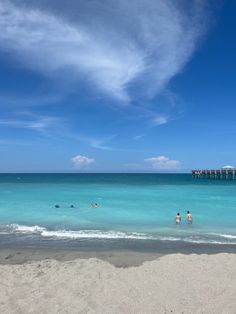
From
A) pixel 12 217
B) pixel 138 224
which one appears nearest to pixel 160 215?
pixel 138 224

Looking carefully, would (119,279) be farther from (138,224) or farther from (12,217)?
(12,217)

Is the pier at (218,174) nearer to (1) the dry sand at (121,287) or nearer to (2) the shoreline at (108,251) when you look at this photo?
(2) the shoreline at (108,251)

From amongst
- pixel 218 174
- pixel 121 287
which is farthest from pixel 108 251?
pixel 218 174

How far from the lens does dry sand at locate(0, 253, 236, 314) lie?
7.57 metres

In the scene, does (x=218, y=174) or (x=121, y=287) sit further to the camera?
(x=218, y=174)

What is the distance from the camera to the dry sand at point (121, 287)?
24.8ft

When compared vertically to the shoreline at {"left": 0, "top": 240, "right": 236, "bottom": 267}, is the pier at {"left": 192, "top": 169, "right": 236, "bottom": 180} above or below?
above

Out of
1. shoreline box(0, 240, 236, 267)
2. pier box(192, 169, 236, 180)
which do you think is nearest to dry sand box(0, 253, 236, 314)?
shoreline box(0, 240, 236, 267)

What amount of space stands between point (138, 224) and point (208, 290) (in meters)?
13.3

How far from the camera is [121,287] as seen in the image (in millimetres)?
8750

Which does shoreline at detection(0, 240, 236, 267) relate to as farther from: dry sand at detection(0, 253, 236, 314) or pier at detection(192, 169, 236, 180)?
pier at detection(192, 169, 236, 180)

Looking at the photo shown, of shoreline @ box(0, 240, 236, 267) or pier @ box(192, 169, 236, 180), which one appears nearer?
shoreline @ box(0, 240, 236, 267)

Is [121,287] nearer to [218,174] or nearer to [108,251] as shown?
[108,251]

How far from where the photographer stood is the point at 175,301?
309 inches
